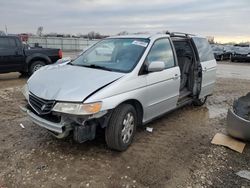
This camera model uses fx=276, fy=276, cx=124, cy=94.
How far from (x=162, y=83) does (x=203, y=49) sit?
8.24 feet

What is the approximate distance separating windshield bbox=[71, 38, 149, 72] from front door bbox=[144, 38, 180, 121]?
243 millimetres

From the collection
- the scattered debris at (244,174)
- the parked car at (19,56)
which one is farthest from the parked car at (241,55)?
the scattered debris at (244,174)

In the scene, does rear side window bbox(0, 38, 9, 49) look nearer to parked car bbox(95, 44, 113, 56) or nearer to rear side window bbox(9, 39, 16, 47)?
rear side window bbox(9, 39, 16, 47)

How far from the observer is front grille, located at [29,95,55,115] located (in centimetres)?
375

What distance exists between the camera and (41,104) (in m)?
3.91

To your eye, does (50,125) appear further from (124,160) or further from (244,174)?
(244,174)

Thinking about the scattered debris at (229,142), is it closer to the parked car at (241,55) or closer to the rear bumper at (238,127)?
the rear bumper at (238,127)

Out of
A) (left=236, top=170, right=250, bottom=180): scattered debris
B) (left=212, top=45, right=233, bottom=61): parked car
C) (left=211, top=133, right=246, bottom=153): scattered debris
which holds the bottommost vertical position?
(left=212, top=45, right=233, bottom=61): parked car

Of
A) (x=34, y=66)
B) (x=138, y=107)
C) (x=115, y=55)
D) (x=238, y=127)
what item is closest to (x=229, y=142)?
(x=238, y=127)

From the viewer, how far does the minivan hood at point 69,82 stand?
3.70 meters

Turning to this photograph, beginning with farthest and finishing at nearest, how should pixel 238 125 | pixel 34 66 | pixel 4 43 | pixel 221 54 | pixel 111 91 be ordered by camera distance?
1. pixel 221 54
2. pixel 34 66
3. pixel 4 43
4. pixel 238 125
5. pixel 111 91

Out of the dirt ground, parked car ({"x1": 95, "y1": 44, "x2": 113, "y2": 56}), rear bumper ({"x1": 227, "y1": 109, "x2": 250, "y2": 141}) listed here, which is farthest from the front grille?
rear bumper ({"x1": 227, "y1": 109, "x2": 250, "y2": 141})

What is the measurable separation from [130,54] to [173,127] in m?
1.79

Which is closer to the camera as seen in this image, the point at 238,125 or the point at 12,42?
the point at 238,125
